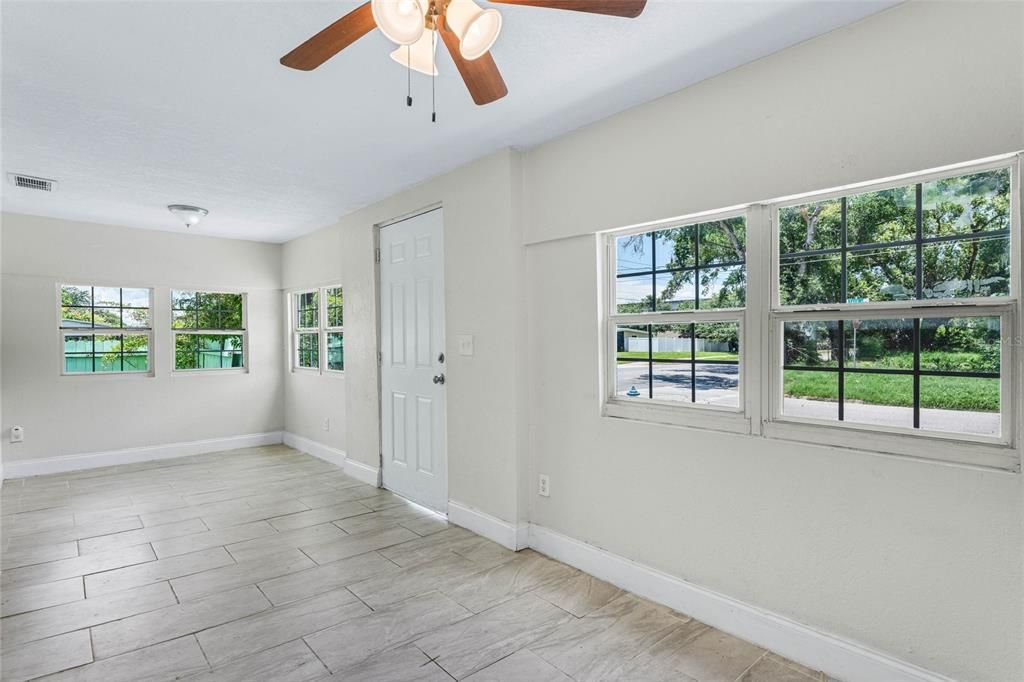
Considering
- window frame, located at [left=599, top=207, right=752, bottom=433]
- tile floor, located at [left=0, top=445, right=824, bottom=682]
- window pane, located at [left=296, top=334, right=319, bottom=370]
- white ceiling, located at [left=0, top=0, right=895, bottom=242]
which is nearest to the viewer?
white ceiling, located at [left=0, top=0, right=895, bottom=242]

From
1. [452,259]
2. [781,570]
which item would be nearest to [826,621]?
[781,570]

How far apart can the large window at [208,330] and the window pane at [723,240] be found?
213 inches

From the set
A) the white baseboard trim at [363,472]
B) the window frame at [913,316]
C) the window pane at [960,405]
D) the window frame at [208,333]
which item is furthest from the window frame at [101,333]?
the window pane at [960,405]

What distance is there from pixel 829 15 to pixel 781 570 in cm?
211

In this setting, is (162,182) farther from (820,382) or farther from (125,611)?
(820,382)

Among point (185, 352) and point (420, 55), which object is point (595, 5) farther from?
point (185, 352)

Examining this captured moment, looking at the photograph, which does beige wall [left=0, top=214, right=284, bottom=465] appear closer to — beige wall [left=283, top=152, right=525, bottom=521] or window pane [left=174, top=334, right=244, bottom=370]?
window pane [left=174, top=334, right=244, bottom=370]

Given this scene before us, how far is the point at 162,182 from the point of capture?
149 inches

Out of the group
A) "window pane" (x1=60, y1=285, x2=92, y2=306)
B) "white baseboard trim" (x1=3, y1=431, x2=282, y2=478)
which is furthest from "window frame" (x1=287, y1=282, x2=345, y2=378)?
"window pane" (x1=60, y1=285, x2=92, y2=306)

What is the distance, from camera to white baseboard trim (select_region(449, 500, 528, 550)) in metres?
3.17

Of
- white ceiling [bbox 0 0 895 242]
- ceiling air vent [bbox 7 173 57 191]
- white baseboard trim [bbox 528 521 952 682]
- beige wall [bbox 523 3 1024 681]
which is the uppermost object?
white ceiling [bbox 0 0 895 242]

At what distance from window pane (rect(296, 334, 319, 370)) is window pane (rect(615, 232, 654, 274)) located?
4007mm

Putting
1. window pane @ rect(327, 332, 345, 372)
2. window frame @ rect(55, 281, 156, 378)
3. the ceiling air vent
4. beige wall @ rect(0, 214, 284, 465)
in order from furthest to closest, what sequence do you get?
window pane @ rect(327, 332, 345, 372)
window frame @ rect(55, 281, 156, 378)
beige wall @ rect(0, 214, 284, 465)
the ceiling air vent

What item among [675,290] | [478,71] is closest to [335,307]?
[675,290]
